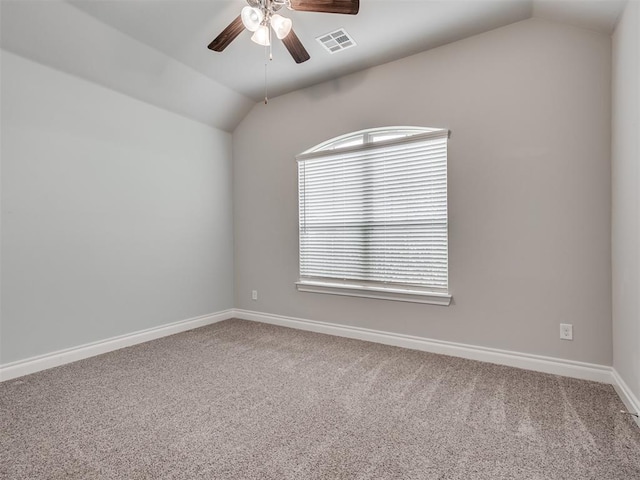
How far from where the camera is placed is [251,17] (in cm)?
Answer: 206

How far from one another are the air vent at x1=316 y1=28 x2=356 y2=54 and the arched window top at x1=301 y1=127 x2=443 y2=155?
80cm

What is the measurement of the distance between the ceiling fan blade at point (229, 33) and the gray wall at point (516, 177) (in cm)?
152

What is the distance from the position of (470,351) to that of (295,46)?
287 cm

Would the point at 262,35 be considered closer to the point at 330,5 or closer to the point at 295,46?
the point at 295,46

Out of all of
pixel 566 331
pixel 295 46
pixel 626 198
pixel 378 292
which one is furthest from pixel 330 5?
pixel 566 331

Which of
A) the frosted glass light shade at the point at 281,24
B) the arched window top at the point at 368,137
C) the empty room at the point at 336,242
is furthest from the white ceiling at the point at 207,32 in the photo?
the arched window top at the point at 368,137

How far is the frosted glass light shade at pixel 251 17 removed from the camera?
2.03 meters

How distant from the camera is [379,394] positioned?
2236 millimetres

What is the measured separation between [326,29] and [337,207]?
1683mm

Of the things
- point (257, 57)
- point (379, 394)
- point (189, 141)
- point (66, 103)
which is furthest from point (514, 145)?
point (66, 103)

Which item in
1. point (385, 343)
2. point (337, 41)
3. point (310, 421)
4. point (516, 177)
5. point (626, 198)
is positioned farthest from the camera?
point (385, 343)

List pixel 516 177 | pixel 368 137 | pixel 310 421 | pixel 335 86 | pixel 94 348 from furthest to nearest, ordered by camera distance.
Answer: pixel 335 86, pixel 368 137, pixel 94 348, pixel 516 177, pixel 310 421

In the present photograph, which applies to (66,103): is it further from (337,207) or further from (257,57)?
(337,207)

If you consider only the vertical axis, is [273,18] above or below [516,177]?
above
